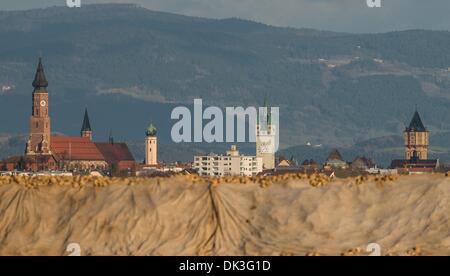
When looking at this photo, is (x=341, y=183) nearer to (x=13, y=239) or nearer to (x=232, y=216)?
(x=232, y=216)

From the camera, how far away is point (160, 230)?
45.6 meters
